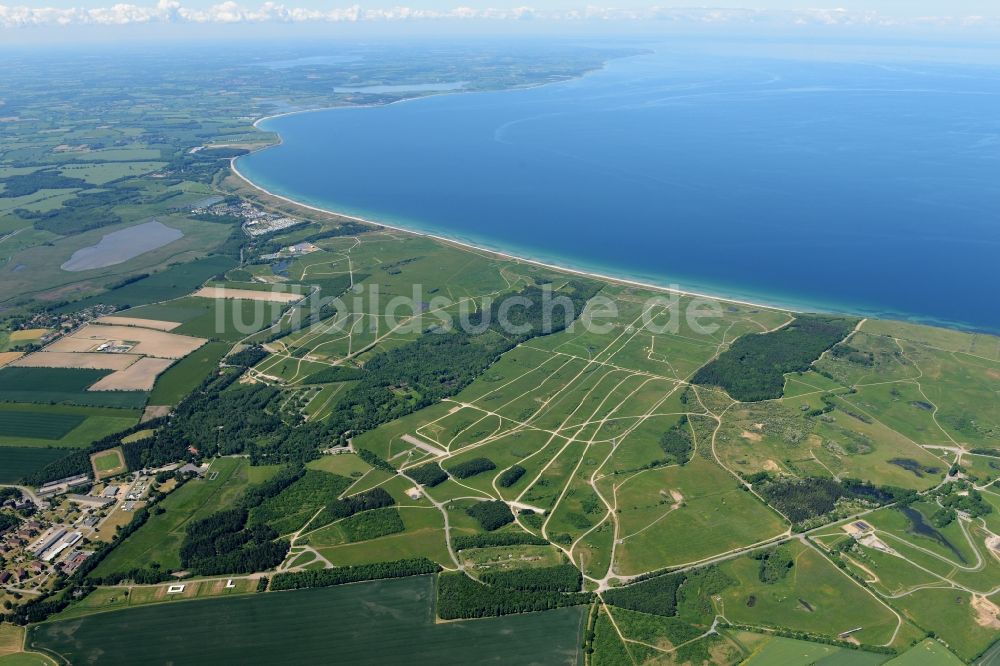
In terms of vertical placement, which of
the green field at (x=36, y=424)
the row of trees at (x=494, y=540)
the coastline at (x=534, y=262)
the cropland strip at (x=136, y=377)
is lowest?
the green field at (x=36, y=424)

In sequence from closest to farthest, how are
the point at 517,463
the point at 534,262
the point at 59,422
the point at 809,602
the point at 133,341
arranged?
Answer: the point at 809,602 < the point at 517,463 < the point at 59,422 < the point at 133,341 < the point at 534,262

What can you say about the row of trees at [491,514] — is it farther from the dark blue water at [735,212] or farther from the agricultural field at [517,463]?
the dark blue water at [735,212]

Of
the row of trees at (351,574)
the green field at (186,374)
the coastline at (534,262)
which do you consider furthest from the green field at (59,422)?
the coastline at (534,262)

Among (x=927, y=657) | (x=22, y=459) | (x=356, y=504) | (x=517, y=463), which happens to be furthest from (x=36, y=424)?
(x=927, y=657)

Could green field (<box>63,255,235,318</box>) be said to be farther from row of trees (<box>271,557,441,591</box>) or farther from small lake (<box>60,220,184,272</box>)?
row of trees (<box>271,557,441,591</box>)

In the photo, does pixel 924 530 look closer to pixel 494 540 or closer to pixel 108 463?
pixel 494 540

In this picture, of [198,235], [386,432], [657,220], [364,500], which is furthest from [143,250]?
[657,220]
